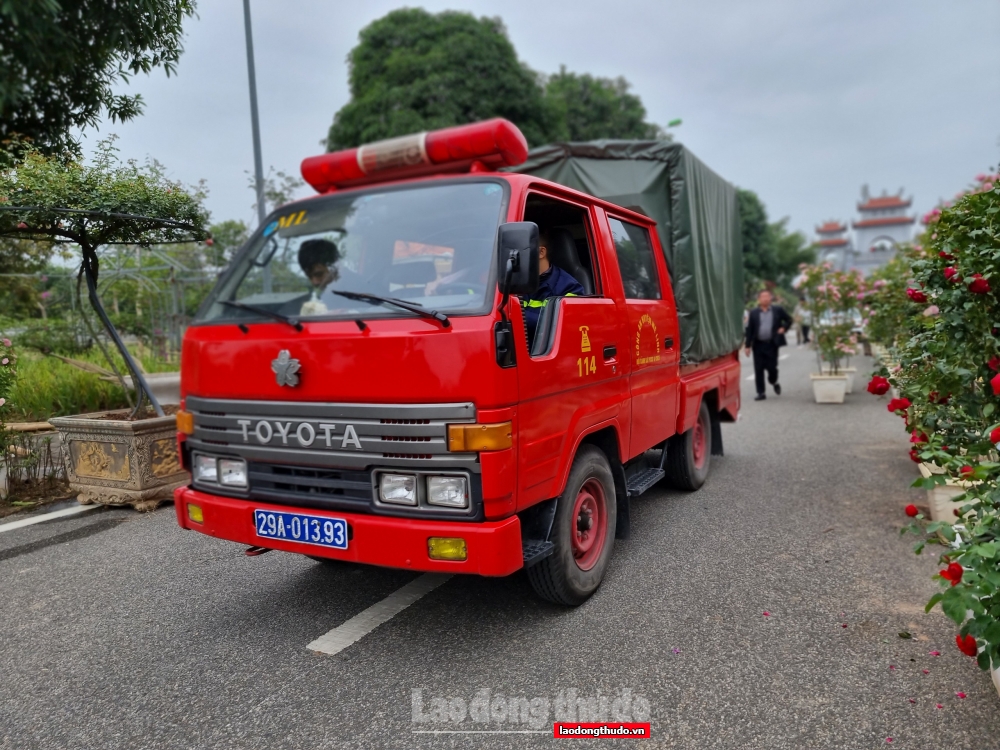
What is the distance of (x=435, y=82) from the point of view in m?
20.5

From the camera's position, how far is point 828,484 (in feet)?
20.0

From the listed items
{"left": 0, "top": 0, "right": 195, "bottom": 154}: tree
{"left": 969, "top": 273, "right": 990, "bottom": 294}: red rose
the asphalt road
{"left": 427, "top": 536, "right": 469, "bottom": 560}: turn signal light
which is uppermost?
{"left": 0, "top": 0, "right": 195, "bottom": 154}: tree

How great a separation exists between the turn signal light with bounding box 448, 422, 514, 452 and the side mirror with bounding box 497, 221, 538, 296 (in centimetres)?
57

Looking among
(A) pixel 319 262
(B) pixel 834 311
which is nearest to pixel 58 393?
(A) pixel 319 262

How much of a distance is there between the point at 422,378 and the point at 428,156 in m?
1.38

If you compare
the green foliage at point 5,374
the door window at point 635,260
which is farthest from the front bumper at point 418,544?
the green foliage at point 5,374

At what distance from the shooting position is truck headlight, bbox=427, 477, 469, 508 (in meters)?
2.84

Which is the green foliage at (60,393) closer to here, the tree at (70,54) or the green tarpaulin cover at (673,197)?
the green tarpaulin cover at (673,197)

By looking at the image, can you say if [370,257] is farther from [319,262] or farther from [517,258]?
[517,258]

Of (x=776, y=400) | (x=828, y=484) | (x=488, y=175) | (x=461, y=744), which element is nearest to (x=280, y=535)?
(x=461, y=744)

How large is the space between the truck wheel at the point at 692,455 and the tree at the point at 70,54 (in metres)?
4.31

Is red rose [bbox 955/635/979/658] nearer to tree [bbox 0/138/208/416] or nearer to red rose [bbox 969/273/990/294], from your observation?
red rose [bbox 969/273/990/294]

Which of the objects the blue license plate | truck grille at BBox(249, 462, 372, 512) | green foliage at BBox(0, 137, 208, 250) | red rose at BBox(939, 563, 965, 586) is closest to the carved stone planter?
green foliage at BBox(0, 137, 208, 250)

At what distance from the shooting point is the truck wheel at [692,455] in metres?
5.64
